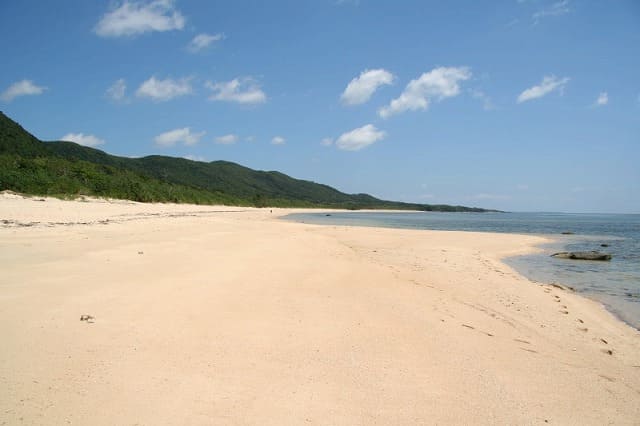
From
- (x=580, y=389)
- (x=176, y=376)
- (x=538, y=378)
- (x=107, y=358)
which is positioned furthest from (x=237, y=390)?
(x=580, y=389)

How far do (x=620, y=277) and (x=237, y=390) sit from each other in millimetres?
14842

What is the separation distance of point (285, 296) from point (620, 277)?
12.8m

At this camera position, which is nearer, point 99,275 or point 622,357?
point 622,357

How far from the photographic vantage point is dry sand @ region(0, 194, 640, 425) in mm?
3227

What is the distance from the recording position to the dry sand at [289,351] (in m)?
3.23

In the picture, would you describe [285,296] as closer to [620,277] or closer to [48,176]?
[620,277]

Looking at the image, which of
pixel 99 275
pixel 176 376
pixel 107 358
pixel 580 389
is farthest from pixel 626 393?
pixel 99 275

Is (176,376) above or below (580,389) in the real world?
above

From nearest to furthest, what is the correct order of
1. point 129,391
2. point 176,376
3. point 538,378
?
point 129,391
point 176,376
point 538,378

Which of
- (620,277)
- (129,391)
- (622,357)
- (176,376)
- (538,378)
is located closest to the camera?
(129,391)

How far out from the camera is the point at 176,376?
363 cm

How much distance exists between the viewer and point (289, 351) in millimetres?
4426

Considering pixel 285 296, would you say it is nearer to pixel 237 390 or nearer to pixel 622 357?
pixel 237 390

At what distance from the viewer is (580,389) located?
13.2ft
